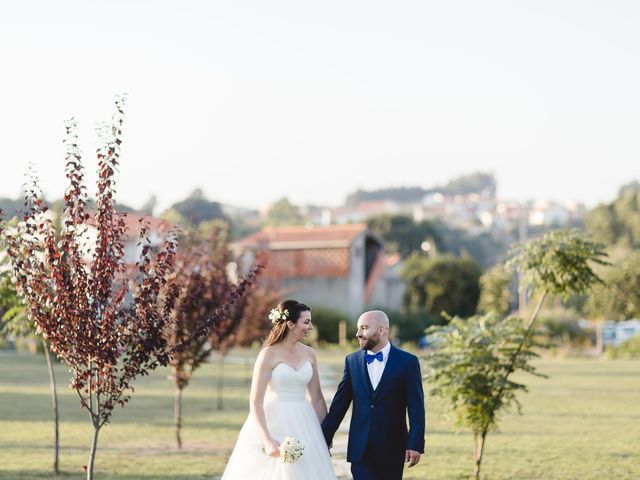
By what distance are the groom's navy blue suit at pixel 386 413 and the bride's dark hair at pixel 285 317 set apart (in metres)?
0.60

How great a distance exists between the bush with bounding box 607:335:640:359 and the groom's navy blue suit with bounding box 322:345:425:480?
153 feet

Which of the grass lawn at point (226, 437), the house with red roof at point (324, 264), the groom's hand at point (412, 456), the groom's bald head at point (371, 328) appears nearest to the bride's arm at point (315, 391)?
the groom's bald head at point (371, 328)

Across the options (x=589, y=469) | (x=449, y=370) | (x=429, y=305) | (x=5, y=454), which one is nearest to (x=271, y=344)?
(x=449, y=370)

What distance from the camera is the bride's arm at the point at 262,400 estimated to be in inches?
329

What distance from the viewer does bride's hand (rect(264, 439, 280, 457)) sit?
8336mm

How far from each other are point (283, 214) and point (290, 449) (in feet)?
535

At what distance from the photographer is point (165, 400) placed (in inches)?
1105

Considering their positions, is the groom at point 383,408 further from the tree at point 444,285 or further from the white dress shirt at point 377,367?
the tree at point 444,285

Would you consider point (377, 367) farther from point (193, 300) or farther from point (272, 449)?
point (193, 300)

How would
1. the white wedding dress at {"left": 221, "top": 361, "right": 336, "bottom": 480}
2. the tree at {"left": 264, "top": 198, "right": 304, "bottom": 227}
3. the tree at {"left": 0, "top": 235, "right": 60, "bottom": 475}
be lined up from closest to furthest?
the white wedding dress at {"left": 221, "top": 361, "right": 336, "bottom": 480} < the tree at {"left": 0, "top": 235, "right": 60, "bottom": 475} < the tree at {"left": 264, "top": 198, "right": 304, "bottom": 227}

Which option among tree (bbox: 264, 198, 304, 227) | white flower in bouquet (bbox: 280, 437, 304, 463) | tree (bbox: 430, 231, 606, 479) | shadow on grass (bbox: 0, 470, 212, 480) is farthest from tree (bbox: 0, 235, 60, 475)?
tree (bbox: 264, 198, 304, 227)

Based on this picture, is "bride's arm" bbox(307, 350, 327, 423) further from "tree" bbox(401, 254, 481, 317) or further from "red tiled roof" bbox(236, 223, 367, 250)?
"tree" bbox(401, 254, 481, 317)

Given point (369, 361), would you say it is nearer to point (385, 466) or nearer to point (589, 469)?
point (385, 466)

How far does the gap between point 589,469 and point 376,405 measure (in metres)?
8.22
